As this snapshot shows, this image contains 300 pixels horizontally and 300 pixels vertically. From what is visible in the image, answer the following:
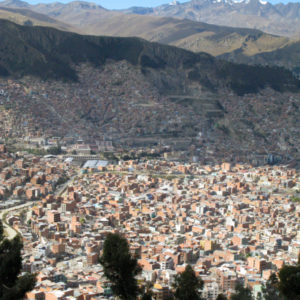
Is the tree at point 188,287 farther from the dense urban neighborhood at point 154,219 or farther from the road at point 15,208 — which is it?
the road at point 15,208

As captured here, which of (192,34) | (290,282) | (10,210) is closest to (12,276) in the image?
(290,282)

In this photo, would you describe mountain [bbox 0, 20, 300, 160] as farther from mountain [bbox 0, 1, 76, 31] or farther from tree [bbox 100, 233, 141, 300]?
mountain [bbox 0, 1, 76, 31]

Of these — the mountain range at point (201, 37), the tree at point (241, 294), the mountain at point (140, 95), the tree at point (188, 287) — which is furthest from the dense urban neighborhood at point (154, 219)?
the mountain range at point (201, 37)

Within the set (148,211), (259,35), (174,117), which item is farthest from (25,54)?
(259,35)

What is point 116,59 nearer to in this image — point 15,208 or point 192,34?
point 15,208

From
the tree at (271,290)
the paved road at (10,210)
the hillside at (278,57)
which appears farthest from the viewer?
the hillside at (278,57)

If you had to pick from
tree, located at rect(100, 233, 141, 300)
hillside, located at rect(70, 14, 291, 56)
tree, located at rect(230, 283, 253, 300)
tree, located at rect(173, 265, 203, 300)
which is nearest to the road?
tree, located at rect(230, 283, 253, 300)
